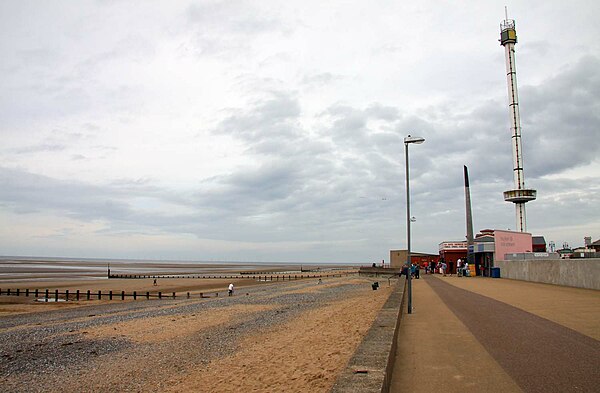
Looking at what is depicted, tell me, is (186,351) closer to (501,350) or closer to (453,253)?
(501,350)

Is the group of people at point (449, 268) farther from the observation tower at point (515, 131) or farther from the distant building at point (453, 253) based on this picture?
the observation tower at point (515, 131)

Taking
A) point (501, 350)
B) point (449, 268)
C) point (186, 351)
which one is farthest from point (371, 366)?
point (449, 268)

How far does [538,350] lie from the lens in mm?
8617

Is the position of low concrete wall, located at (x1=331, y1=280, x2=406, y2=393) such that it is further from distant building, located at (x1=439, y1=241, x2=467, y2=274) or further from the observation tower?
the observation tower

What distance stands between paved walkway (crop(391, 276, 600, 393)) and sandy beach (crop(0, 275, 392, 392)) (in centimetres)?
159

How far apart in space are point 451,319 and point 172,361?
26.3ft

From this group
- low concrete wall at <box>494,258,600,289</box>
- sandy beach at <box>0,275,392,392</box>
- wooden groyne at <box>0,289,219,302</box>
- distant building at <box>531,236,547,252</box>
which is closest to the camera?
sandy beach at <box>0,275,392,392</box>

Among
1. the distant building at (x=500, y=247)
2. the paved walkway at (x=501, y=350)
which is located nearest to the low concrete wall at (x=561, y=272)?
the distant building at (x=500, y=247)

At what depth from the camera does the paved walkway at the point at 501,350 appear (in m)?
6.64

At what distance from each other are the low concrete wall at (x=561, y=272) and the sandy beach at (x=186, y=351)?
1140 centimetres

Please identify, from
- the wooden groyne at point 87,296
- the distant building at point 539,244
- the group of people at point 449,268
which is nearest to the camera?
the wooden groyne at point 87,296

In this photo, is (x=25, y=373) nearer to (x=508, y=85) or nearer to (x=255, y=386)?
(x=255, y=386)

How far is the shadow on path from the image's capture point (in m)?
6.56

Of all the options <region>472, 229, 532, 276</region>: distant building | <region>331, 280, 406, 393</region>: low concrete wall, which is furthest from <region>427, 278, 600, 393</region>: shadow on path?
<region>472, 229, 532, 276</region>: distant building
